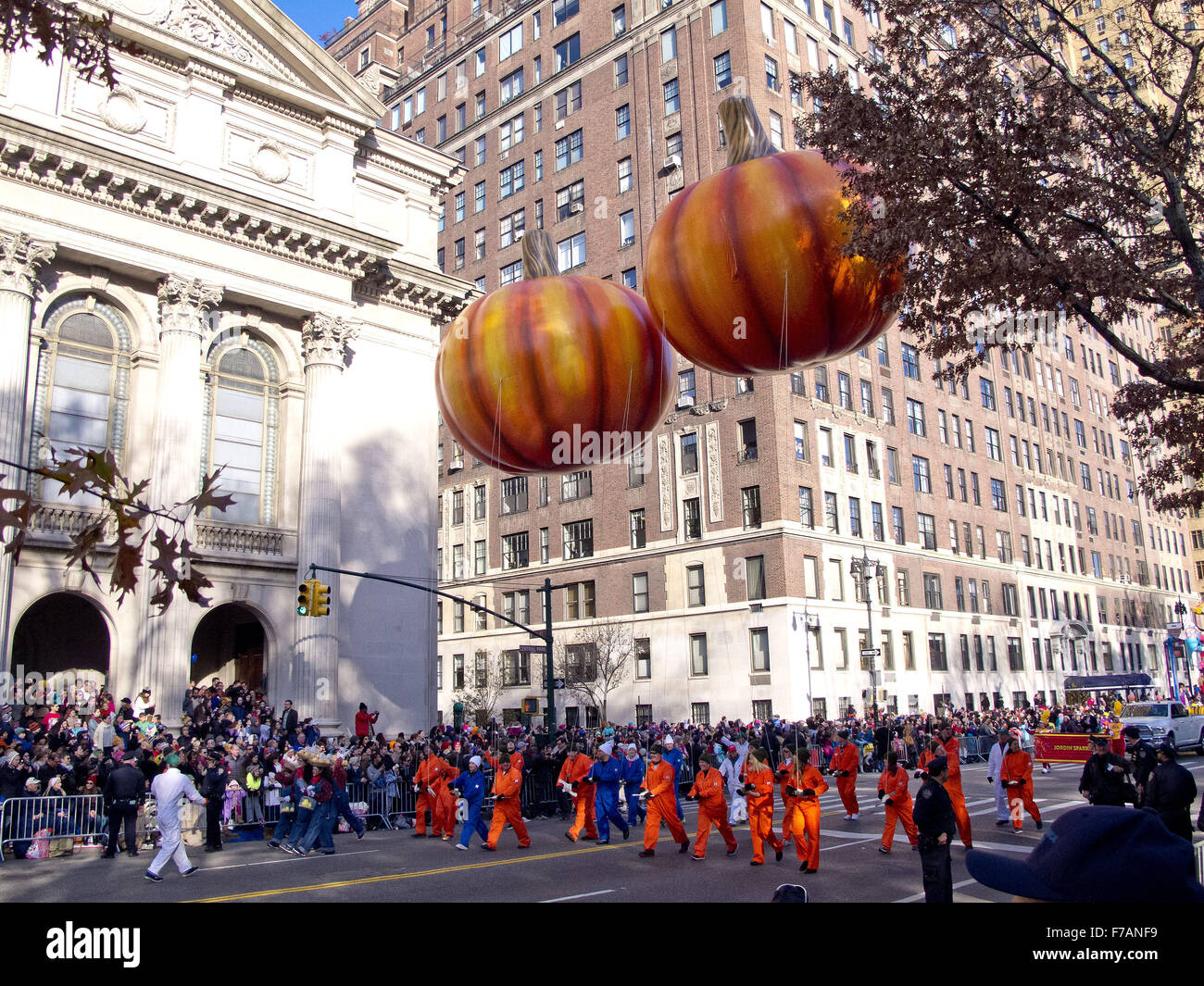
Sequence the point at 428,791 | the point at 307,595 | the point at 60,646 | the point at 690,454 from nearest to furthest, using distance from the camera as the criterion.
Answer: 1. the point at 428,791
2. the point at 307,595
3. the point at 60,646
4. the point at 690,454

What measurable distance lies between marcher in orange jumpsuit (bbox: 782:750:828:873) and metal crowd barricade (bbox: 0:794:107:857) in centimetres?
1262

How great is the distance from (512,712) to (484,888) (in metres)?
42.8

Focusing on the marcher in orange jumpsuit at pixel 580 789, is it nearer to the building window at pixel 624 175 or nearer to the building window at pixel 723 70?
the building window at pixel 723 70

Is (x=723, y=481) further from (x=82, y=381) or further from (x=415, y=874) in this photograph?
(x=415, y=874)

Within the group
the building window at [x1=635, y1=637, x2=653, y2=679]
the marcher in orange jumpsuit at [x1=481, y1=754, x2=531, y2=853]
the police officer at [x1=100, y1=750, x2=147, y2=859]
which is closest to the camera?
the police officer at [x1=100, y1=750, x2=147, y2=859]

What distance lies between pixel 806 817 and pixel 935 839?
3.81 m

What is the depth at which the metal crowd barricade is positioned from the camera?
16328 mm

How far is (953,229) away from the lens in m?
9.73

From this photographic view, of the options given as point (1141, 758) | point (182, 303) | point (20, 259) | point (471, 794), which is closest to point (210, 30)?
point (182, 303)

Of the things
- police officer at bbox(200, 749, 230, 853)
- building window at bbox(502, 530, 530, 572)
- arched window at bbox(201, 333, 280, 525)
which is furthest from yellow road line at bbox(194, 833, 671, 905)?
building window at bbox(502, 530, 530, 572)

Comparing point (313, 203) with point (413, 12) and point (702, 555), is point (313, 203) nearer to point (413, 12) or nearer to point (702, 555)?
point (702, 555)

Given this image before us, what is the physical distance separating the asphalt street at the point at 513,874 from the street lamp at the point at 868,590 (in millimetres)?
22137

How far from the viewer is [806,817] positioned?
42.0ft

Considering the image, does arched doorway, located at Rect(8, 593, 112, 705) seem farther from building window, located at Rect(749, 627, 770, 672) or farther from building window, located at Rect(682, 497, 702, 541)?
building window, located at Rect(682, 497, 702, 541)
